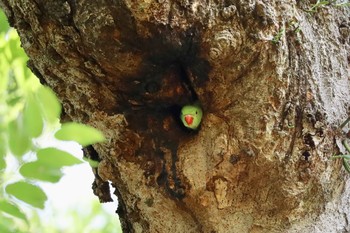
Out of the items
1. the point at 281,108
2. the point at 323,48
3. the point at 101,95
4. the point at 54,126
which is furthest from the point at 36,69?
the point at 323,48

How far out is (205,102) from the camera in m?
1.23

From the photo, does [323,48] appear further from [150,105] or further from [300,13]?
[150,105]

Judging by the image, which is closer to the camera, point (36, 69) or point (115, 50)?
point (115, 50)

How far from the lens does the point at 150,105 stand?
1254 mm

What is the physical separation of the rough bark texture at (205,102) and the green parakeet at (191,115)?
2 cm

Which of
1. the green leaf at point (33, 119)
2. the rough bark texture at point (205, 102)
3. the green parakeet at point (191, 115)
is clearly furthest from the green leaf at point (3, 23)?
the green leaf at point (33, 119)

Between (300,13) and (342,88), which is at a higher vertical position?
(300,13)

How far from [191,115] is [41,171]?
0.45m

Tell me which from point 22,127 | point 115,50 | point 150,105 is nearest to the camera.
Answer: point 22,127

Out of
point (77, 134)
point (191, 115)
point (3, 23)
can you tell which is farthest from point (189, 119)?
point (3, 23)

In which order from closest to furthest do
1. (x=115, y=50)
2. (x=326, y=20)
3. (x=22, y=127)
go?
(x=22, y=127) < (x=115, y=50) < (x=326, y=20)

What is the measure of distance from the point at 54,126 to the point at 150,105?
397 mm

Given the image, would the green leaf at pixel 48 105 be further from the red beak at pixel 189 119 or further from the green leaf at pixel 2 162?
the red beak at pixel 189 119

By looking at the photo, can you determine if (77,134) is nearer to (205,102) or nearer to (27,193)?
(27,193)
